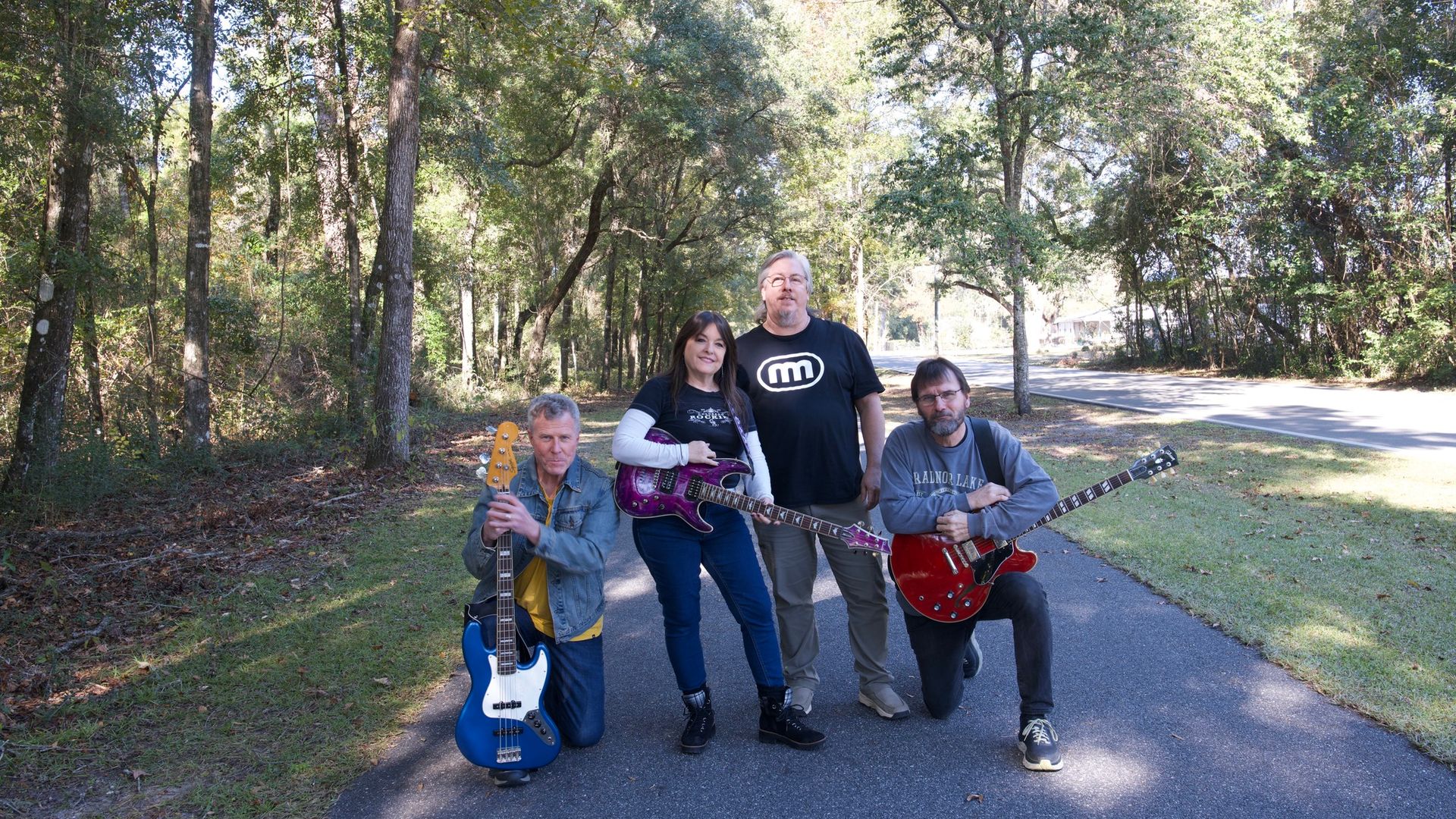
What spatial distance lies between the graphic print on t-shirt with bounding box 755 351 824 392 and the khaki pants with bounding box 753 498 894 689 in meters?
0.58

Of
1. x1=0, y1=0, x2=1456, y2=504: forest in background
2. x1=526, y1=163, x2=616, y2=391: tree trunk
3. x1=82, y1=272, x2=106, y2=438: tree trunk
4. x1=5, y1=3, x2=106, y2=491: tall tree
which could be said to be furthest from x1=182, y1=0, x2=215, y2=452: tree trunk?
x1=526, y1=163, x2=616, y2=391: tree trunk

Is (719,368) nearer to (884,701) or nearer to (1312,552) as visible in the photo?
(884,701)

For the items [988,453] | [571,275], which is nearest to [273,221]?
[571,275]

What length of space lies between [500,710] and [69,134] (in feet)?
28.6

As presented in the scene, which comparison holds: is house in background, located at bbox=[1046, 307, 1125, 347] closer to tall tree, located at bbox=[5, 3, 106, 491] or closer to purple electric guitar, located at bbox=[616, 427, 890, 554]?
tall tree, located at bbox=[5, 3, 106, 491]

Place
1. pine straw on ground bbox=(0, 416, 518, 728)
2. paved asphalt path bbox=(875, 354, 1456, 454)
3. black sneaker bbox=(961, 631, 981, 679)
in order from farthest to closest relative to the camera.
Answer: paved asphalt path bbox=(875, 354, 1456, 454), pine straw on ground bbox=(0, 416, 518, 728), black sneaker bbox=(961, 631, 981, 679)

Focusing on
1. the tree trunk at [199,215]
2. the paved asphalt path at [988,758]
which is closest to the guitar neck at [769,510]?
the paved asphalt path at [988,758]

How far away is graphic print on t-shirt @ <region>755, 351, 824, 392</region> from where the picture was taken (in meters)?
4.08

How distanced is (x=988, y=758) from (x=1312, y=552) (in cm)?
470

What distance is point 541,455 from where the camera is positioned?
3.89 meters

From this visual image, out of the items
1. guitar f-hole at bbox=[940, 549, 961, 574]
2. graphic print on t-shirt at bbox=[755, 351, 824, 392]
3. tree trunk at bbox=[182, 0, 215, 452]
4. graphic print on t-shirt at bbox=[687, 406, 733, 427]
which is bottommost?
guitar f-hole at bbox=[940, 549, 961, 574]

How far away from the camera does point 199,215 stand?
11.2 metres

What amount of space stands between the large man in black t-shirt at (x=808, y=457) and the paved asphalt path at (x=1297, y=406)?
402 inches

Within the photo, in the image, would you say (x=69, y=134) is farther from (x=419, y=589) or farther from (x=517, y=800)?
(x=517, y=800)
